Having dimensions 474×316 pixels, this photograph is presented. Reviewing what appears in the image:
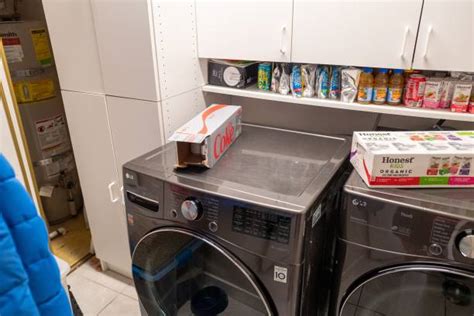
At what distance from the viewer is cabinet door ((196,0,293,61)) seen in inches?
53.9

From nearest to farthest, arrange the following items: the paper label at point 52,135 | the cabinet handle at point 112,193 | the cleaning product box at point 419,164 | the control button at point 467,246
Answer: the control button at point 467,246
the cleaning product box at point 419,164
the cabinet handle at point 112,193
the paper label at point 52,135

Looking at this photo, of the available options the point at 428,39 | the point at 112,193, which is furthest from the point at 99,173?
the point at 428,39

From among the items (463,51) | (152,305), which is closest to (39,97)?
(152,305)

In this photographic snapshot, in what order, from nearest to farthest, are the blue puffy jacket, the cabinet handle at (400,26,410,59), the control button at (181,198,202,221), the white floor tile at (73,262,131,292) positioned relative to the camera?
the blue puffy jacket < the control button at (181,198,202,221) < the cabinet handle at (400,26,410,59) < the white floor tile at (73,262,131,292)

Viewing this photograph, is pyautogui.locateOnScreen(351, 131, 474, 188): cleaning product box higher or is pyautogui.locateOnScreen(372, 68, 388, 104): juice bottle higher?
pyautogui.locateOnScreen(372, 68, 388, 104): juice bottle

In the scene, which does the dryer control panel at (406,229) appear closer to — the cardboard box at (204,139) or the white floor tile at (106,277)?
the cardboard box at (204,139)

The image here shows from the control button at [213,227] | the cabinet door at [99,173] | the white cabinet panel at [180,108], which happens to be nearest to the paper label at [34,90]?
the cabinet door at [99,173]

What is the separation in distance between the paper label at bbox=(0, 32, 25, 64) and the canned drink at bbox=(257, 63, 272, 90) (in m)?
1.55

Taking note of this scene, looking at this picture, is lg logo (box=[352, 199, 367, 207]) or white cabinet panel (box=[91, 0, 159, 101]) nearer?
lg logo (box=[352, 199, 367, 207])

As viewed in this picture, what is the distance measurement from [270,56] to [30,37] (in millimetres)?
1611

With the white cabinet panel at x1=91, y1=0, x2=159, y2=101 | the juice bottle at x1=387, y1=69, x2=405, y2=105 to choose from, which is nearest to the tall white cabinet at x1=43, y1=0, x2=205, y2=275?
the white cabinet panel at x1=91, y1=0, x2=159, y2=101

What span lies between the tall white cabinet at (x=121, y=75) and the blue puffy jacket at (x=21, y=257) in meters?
0.82

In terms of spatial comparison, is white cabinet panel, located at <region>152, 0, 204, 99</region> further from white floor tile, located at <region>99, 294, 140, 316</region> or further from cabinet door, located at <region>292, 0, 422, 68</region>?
white floor tile, located at <region>99, 294, 140, 316</region>

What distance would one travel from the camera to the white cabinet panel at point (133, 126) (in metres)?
1.49
